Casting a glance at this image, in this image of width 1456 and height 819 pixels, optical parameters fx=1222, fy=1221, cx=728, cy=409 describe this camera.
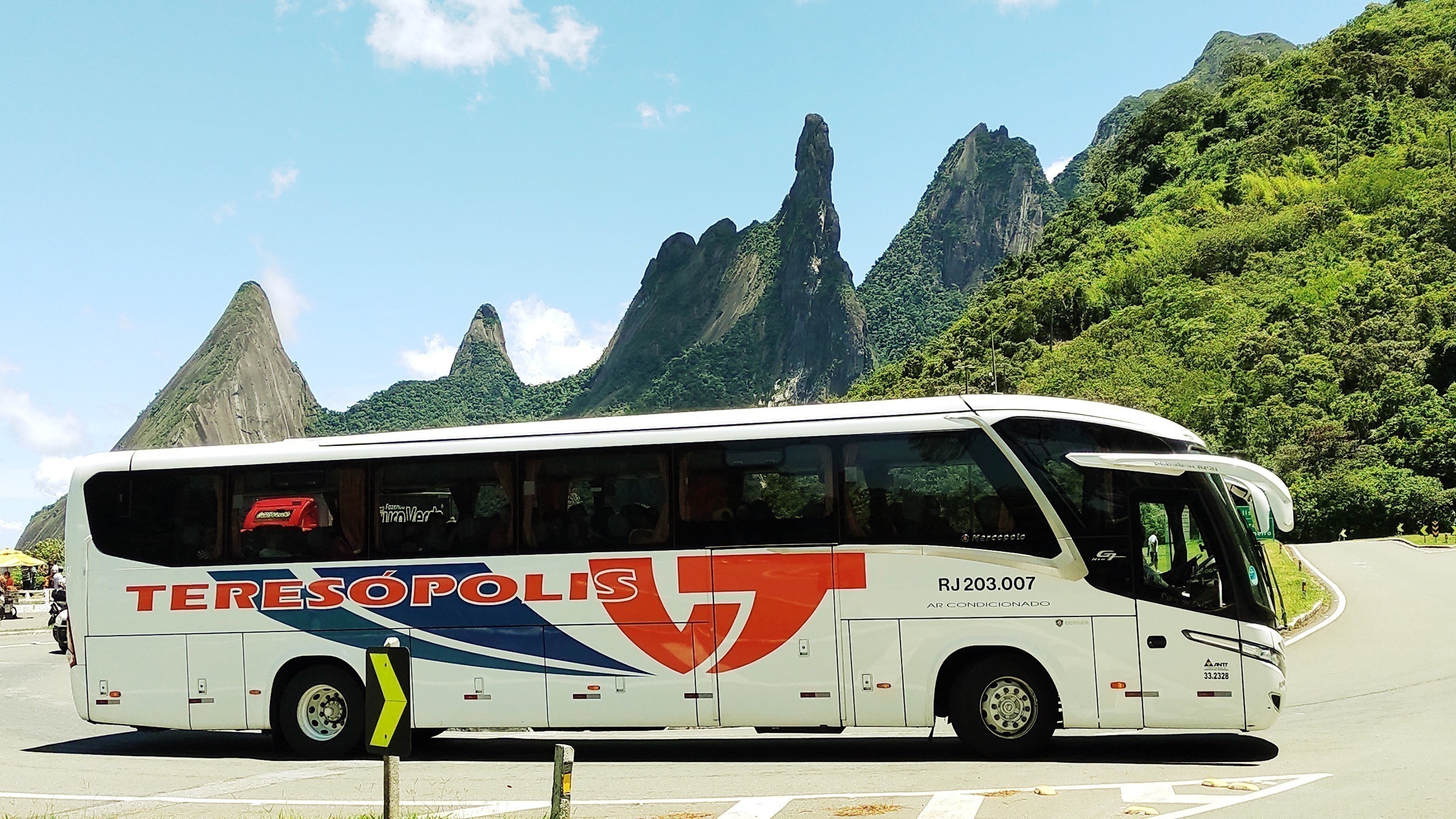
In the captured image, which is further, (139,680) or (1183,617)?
(139,680)

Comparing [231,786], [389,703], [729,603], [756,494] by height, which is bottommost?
[231,786]

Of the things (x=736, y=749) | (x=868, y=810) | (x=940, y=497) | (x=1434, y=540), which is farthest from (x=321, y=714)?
(x=1434, y=540)

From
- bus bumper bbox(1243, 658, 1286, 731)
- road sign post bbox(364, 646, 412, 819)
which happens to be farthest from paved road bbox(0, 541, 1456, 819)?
road sign post bbox(364, 646, 412, 819)

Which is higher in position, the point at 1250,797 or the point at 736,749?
the point at 1250,797

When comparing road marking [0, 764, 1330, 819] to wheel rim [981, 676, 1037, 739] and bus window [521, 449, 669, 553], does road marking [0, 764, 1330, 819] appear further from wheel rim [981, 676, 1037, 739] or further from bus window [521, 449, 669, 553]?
bus window [521, 449, 669, 553]

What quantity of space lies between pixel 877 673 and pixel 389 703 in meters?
5.26

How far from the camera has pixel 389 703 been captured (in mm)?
7254

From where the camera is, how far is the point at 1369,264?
81438 millimetres

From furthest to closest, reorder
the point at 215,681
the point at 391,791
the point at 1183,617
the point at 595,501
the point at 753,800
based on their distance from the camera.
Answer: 1. the point at 215,681
2. the point at 595,501
3. the point at 1183,617
4. the point at 753,800
5. the point at 391,791

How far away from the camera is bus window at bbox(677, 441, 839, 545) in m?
11.4

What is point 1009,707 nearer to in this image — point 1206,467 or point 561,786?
point 1206,467

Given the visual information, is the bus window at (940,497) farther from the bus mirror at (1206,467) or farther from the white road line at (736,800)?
the white road line at (736,800)

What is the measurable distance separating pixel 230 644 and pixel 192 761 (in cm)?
121

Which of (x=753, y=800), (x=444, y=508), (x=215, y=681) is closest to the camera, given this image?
(x=753, y=800)
